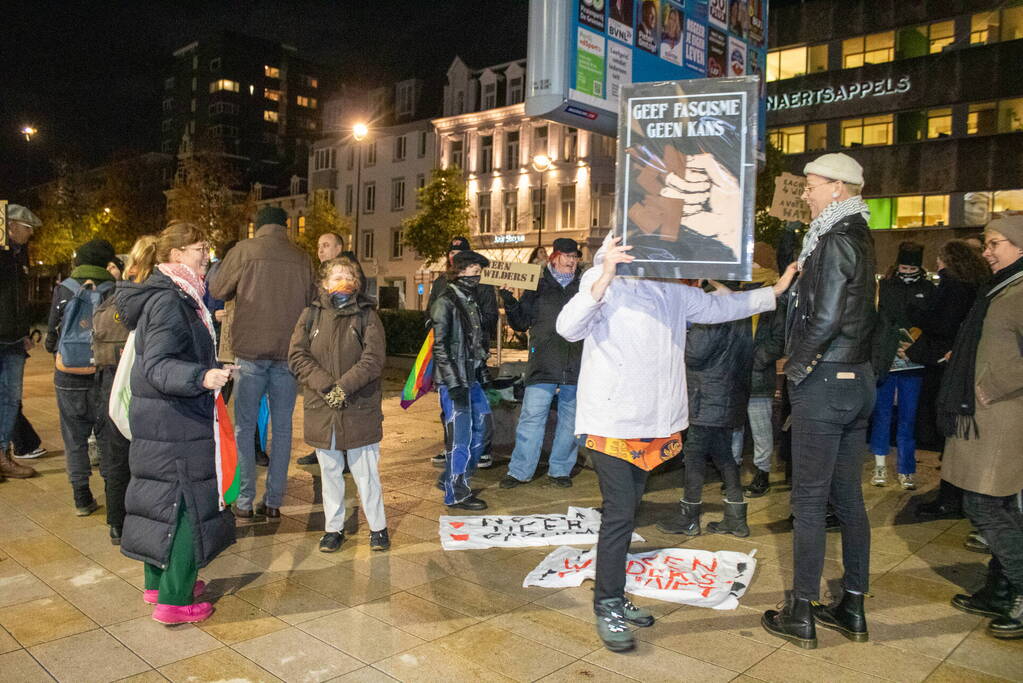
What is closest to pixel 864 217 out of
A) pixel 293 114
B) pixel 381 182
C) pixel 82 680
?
pixel 82 680

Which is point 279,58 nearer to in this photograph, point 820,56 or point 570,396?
point 820,56

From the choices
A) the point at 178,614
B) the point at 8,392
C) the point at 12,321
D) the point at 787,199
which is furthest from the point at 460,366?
the point at 787,199

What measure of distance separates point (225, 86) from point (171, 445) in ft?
326

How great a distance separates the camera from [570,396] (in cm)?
739

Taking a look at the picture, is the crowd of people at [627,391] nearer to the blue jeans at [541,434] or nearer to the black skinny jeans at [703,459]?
the black skinny jeans at [703,459]

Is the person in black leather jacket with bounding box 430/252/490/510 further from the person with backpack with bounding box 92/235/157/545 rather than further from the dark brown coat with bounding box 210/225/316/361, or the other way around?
the person with backpack with bounding box 92/235/157/545

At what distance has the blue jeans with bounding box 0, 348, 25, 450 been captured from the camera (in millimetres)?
7281

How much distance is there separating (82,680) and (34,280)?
199 ft

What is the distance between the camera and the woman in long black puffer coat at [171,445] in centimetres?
396

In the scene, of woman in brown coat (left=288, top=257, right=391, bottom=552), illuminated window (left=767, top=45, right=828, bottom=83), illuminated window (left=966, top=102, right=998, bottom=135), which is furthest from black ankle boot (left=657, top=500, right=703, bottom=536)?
illuminated window (left=767, top=45, right=828, bottom=83)

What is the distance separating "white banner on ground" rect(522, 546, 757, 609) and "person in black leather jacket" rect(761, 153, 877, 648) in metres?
0.44

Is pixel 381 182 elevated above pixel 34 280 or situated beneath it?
elevated above

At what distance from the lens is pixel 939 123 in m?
32.0

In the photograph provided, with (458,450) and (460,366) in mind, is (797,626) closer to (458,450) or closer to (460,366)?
(458,450)
